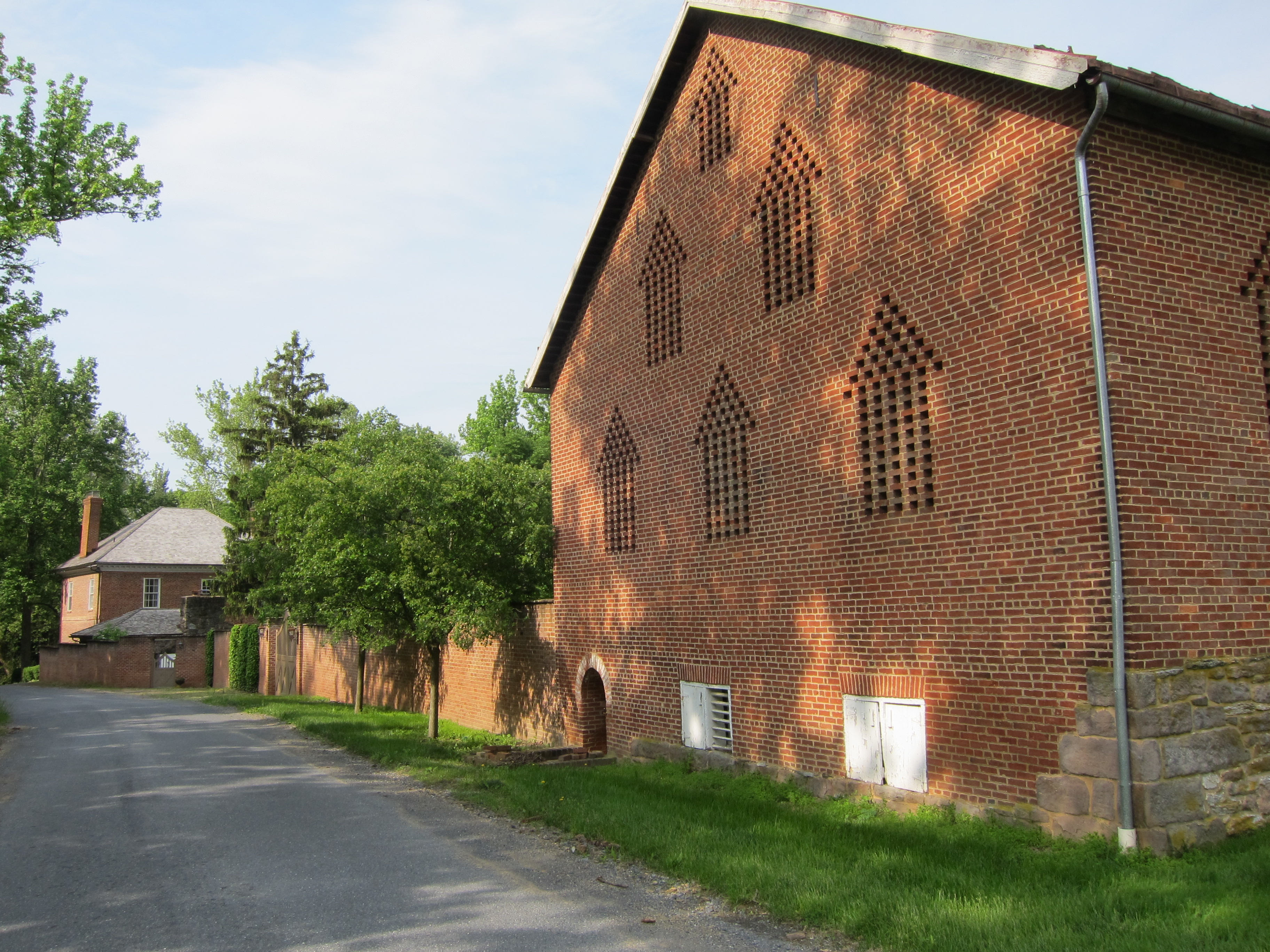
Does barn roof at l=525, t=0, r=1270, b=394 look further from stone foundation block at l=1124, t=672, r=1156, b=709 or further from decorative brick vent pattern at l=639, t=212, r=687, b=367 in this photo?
stone foundation block at l=1124, t=672, r=1156, b=709

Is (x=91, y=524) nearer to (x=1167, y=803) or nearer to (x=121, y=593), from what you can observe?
(x=121, y=593)

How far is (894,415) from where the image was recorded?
10148mm

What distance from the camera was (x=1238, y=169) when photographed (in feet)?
30.2

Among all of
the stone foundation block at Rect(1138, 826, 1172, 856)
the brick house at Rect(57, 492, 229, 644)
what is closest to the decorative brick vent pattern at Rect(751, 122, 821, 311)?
the stone foundation block at Rect(1138, 826, 1172, 856)

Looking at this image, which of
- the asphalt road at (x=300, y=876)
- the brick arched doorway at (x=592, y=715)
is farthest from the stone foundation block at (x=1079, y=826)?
the brick arched doorway at (x=592, y=715)

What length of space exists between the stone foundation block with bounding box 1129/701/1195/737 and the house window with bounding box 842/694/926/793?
2189 millimetres

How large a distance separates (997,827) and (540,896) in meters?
4.05

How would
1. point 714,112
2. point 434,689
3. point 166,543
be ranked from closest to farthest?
point 714,112, point 434,689, point 166,543

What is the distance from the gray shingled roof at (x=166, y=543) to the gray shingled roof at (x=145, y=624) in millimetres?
4656

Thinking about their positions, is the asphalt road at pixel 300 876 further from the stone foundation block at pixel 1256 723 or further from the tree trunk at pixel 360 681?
the tree trunk at pixel 360 681

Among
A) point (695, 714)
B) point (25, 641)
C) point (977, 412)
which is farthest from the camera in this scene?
point (25, 641)

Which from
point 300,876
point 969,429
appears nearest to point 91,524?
point 300,876

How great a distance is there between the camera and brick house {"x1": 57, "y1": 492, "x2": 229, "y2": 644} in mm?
50719

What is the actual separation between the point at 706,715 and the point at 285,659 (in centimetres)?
2715
